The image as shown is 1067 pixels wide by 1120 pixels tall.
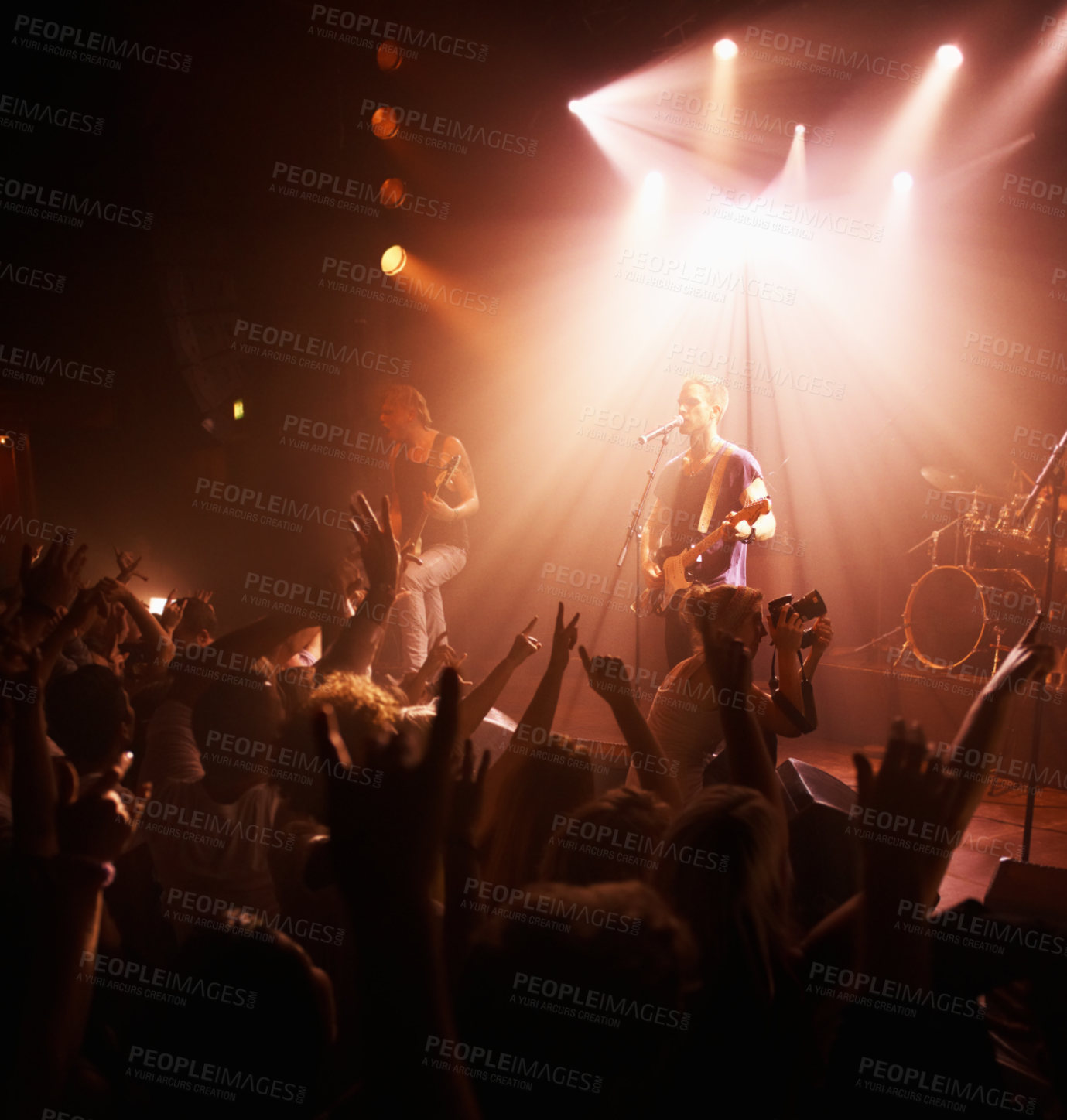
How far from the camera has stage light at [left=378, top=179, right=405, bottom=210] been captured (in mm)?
6203

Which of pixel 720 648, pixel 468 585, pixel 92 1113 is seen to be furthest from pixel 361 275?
pixel 92 1113

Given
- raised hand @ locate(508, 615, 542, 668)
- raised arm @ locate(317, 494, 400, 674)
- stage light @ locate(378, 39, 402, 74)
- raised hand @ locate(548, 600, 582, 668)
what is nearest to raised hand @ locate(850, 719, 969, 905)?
raised hand @ locate(548, 600, 582, 668)

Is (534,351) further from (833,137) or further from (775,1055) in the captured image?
(775,1055)

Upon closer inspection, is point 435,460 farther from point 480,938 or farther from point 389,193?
point 480,938

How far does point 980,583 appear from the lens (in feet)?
22.3

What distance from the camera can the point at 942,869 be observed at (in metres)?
1.18

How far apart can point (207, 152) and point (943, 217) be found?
21.2 ft

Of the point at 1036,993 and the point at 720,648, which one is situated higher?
the point at 720,648

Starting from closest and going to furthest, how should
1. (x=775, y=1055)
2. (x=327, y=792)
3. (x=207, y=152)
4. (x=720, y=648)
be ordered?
1. (x=327, y=792)
2. (x=775, y=1055)
3. (x=720, y=648)
4. (x=207, y=152)

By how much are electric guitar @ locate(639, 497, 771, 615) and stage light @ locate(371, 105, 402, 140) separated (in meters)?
3.91

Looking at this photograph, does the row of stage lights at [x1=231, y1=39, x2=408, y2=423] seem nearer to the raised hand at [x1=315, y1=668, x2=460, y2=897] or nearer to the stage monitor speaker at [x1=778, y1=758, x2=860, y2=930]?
the stage monitor speaker at [x1=778, y1=758, x2=860, y2=930]

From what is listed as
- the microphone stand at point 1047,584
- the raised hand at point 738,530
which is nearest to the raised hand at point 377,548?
the microphone stand at point 1047,584

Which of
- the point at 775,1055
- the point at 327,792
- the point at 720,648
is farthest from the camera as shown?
Result: the point at 720,648

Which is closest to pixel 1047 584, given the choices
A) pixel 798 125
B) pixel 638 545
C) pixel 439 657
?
pixel 439 657
